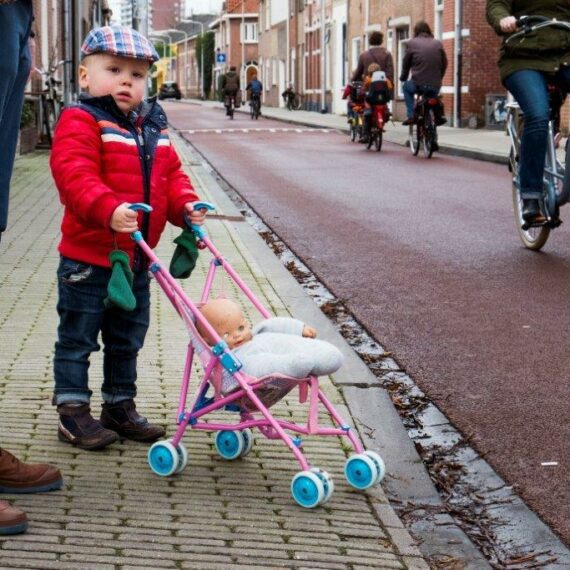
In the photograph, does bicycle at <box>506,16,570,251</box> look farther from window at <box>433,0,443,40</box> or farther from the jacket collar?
window at <box>433,0,443,40</box>

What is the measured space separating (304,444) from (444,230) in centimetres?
679

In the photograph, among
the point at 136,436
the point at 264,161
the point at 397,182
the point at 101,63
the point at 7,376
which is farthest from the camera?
the point at 264,161

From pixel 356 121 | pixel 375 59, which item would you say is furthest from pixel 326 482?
pixel 356 121

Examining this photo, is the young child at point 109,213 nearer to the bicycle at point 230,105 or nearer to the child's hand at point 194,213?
the child's hand at point 194,213

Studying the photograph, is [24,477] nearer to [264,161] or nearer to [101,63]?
[101,63]

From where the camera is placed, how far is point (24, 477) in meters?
3.68

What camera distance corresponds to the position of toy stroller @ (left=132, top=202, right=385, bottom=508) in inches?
147

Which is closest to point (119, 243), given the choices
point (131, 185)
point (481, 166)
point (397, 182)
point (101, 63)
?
point (131, 185)

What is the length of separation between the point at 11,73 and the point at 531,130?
539 cm

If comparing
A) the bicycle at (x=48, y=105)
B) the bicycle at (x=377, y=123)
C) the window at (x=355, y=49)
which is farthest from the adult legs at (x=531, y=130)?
the window at (x=355, y=49)

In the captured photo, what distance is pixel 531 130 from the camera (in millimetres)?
8336

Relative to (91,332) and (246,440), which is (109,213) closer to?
(91,332)

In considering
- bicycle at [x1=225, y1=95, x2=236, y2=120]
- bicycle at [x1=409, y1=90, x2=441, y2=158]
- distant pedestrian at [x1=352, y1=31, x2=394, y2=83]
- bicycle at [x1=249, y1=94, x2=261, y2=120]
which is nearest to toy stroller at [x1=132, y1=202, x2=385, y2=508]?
bicycle at [x1=409, y1=90, x2=441, y2=158]

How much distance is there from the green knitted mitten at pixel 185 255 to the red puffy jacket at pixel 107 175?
0.08 m
